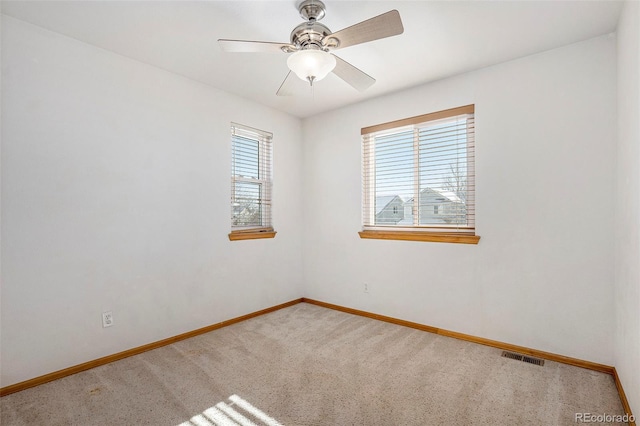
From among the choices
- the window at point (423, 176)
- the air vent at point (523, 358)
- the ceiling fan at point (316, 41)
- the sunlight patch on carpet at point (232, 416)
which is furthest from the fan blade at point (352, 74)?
the air vent at point (523, 358)

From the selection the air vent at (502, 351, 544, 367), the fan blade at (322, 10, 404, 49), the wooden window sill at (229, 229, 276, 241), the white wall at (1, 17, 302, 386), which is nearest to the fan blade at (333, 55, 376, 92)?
the fan blade at (322, 10, 404, 49)

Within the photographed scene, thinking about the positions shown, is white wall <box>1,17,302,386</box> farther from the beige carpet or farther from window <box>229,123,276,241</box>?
the beige carpet

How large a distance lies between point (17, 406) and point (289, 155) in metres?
3.40

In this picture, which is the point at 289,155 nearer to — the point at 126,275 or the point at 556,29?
the point at 126,275

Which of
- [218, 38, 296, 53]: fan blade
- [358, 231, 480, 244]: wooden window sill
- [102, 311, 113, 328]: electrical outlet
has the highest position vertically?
[218, 38, 296, 53]: fan blade

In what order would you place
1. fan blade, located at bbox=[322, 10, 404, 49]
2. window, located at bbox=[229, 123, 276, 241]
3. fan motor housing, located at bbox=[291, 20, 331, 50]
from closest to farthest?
fan blade, located at bbox=[322, 10, 404, 49] → fan motor housing, located at bbox=[291, 20, 331, 50] → window, located at bbox=[229, 123, 276, 241]

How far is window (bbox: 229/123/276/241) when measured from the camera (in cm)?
368

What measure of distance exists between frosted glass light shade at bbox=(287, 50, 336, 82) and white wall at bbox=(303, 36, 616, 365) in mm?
1856

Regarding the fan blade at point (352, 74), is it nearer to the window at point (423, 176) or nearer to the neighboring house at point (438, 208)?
the window at point (423, 176)

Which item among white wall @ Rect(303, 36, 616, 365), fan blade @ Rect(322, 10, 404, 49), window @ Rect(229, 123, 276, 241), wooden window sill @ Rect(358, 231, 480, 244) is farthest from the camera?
window @ Rect(229, 123, 276, 241)

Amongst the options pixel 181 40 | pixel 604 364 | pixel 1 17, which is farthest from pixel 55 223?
pixel 604 364

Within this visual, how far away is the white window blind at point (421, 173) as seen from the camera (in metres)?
3.12

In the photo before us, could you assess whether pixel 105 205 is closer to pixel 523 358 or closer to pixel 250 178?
pixel 250 178

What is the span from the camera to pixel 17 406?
2.01m
